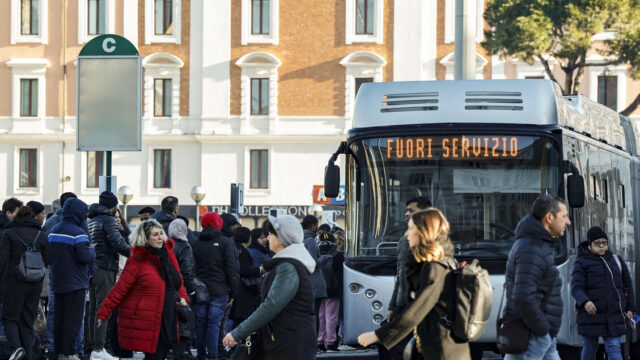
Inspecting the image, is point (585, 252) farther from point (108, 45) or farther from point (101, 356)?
point (108, 45)

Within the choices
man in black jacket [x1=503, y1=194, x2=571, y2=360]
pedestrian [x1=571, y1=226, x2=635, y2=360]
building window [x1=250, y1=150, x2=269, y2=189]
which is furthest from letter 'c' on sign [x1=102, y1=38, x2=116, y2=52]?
building window [x1=250, y1=150, x2=269, y2=189]

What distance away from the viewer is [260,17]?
52969mm

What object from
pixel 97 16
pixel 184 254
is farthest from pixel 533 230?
pixel 97 16

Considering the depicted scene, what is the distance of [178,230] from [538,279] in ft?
20.7

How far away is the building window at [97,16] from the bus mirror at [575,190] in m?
43.2

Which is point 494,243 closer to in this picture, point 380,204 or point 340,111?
point 380,204

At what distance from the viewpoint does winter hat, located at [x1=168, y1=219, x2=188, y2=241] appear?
45.0 ft

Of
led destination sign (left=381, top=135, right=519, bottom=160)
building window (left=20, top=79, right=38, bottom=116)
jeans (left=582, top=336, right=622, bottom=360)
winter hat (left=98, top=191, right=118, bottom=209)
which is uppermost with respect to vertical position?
building window (left=20, top=79, right=38, bottom=116)

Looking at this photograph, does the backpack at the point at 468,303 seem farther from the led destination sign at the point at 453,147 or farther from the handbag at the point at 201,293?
the handbag at the point at 201,293

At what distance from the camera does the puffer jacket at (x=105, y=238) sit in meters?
14.2

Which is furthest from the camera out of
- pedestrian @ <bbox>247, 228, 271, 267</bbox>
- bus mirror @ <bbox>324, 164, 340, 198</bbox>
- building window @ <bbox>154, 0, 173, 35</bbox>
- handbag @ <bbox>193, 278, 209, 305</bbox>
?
building window @ <bbox>154, 0, 173, 35</bbox>

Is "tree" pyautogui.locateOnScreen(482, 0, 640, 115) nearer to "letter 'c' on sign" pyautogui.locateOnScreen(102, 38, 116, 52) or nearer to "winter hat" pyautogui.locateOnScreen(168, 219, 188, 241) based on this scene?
"letter 'c' on sign" pyautogui.locateOnScreen(102, 38, 116, 52)

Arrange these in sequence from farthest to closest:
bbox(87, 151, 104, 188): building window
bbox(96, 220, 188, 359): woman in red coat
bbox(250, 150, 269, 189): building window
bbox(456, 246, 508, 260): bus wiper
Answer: bbox(87, 151, 104, 188): building window < bbox(250, 150, 269, 189): building window < bbox(456, 246, 508, 260): bus wiper < bbox(96, 220, 188, 359): woman in red coat

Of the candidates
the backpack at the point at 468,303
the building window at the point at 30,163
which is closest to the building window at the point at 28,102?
the building window at the point at 30,163
